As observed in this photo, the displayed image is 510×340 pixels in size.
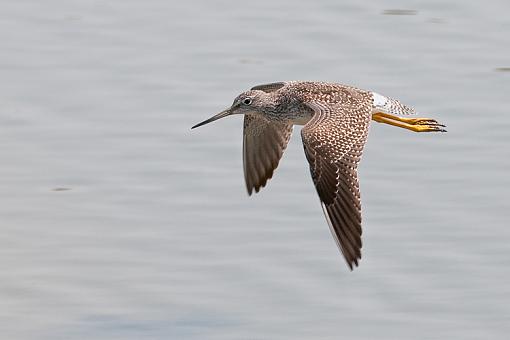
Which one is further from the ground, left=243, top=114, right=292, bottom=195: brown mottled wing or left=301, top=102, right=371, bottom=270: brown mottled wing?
left=301, top=102, right=371, bottom=270: brown mottled wing

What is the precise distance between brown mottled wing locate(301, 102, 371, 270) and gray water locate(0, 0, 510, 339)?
Result: 0.88 metres

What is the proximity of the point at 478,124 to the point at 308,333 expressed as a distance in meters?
4.52

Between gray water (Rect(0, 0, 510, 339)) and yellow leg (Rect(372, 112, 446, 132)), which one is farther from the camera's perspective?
yellow leg (Rect(372, 112, 446, 132))

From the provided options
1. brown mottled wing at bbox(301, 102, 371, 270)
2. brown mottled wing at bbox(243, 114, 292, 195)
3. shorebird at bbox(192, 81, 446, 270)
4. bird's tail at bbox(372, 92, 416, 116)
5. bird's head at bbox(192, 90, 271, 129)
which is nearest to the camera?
brown mottled wing at bbox(301, 102, 371, 270)

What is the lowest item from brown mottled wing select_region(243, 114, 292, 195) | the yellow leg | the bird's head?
brown mottled wing select_region(243, 114, 292, 195)

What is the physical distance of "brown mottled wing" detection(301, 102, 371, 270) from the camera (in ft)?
40.2

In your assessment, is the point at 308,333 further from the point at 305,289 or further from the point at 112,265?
A: the point at 112,265

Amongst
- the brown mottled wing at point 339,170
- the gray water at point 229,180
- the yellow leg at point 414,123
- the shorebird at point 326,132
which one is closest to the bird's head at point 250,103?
the shorebird at point 326,132

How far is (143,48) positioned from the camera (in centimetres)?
1852

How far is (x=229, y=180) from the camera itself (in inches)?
609

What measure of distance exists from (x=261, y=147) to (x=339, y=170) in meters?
2.12

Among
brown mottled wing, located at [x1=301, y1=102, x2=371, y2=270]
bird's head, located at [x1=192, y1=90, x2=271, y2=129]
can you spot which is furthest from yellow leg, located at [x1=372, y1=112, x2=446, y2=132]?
brown mottled wing, located at [x1=301, y1=102, x2=371, y2=270]

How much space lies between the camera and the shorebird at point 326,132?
12422 mm

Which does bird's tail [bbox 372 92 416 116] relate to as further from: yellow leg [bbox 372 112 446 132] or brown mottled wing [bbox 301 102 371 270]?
brown mottled wing [bbox 301 102 371 270]
